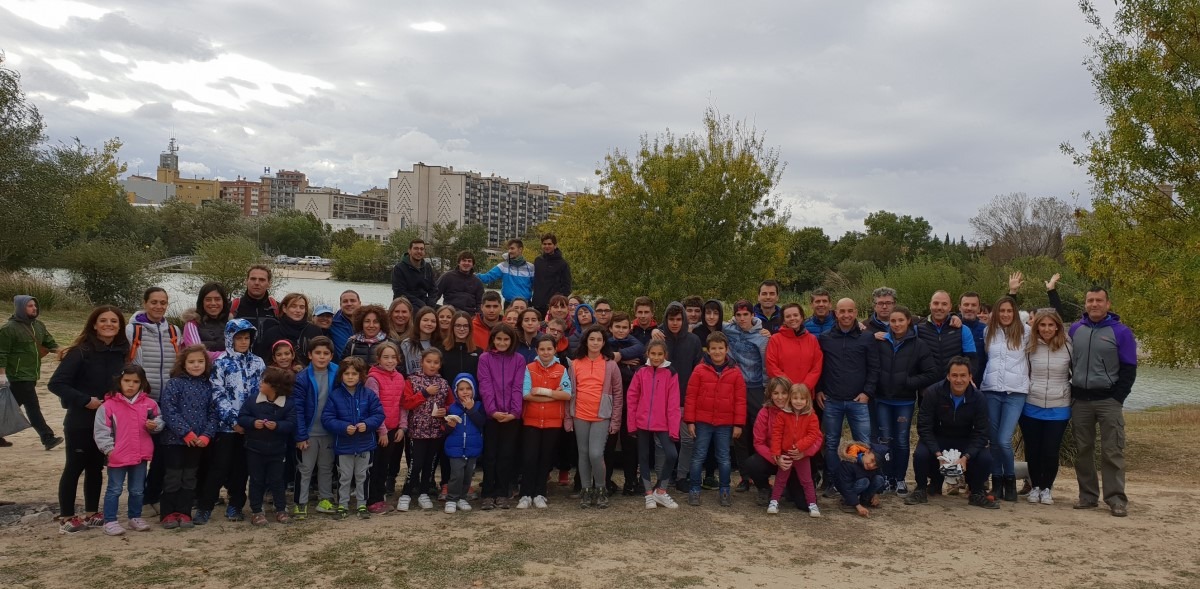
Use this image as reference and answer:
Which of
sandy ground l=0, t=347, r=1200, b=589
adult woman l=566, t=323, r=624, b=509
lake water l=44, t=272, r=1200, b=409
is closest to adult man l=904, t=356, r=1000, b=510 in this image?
sandy ground l=0, t=347, r=1200, b=589

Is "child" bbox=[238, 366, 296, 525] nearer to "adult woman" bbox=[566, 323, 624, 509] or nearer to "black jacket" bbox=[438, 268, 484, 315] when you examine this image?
"adult woman" bbox=[566, 323, 624, 509]

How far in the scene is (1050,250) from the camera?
50.7 meters

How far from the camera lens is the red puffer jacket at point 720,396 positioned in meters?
6.68

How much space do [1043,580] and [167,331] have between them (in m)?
6.49

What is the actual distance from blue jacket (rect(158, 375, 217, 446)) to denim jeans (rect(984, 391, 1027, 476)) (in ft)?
21.1

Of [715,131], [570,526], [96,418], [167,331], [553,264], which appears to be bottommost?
[570,526]

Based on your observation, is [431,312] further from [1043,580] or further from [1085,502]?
[1085,502]

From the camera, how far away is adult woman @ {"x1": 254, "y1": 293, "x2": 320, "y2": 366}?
6.59m

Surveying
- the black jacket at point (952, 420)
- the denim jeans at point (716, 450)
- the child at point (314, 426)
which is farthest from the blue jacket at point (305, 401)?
the black jacket at point (952, 420)

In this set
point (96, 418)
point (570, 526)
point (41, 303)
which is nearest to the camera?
point (96, 418)

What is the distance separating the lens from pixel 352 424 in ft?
19.6

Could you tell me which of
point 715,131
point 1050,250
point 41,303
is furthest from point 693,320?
point 1050,250

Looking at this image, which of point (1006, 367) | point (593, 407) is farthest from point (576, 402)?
point (1006, 367)

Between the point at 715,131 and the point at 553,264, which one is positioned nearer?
the point at 553,264
